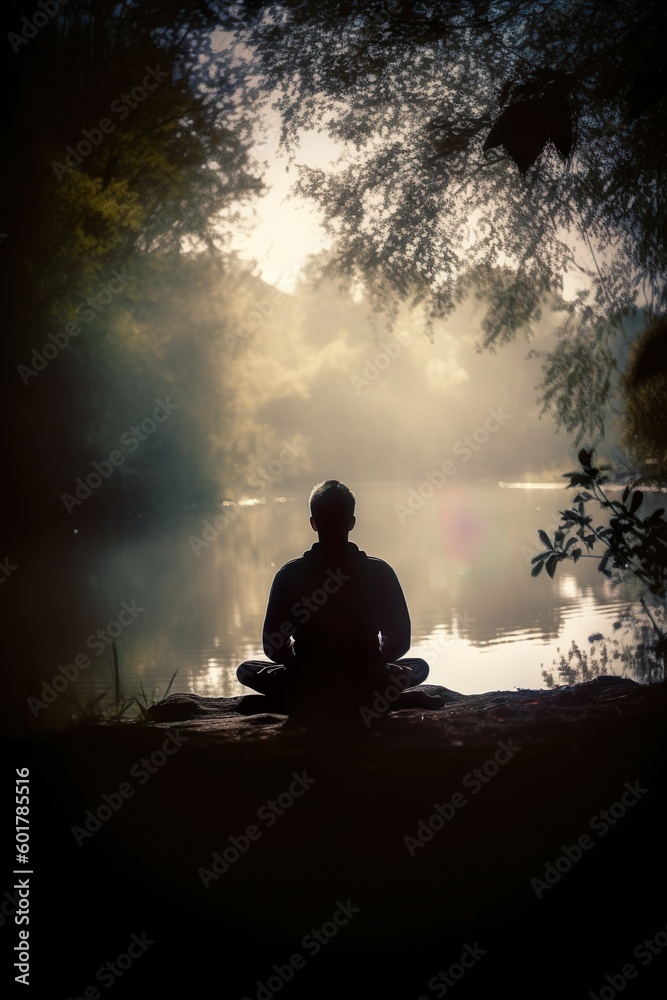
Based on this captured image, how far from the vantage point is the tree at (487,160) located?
3939mm

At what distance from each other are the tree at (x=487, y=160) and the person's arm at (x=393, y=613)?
1.90 m

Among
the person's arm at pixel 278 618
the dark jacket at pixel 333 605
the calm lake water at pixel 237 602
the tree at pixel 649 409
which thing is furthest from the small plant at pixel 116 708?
the tree at pixel 649 409

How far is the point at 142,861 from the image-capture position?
6.84ft

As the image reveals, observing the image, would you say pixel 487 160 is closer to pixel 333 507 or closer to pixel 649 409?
pixel 649 409

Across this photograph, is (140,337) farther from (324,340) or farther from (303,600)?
(324,340)

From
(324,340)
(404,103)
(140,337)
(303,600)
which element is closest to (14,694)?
(303,600)

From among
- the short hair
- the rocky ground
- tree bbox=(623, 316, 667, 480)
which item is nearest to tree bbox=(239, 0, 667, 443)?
tree bbox=(623, 316, 667, 480)

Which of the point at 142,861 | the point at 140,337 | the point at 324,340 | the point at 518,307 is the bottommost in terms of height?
the point at 142,861

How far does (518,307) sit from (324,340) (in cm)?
4468

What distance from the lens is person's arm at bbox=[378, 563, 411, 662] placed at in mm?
3254

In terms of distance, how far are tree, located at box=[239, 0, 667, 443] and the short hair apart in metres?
1.64

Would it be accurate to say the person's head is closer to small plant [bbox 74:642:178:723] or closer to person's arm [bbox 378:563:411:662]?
person's arm [bbox 378:563:411:662]

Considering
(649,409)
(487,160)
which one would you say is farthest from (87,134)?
(649,409)

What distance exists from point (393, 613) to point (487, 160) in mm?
2757
